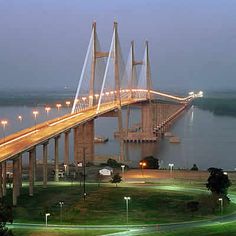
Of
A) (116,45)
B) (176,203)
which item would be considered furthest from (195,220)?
(116,45)

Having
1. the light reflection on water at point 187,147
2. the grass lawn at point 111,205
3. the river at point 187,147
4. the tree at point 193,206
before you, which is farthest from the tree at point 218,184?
the light reflection on water at point 187,147

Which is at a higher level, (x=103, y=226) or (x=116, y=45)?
(x=116, y=45)

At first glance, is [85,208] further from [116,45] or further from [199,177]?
[116,45]

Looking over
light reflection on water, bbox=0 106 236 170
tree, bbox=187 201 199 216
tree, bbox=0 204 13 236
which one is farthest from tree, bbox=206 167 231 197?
light reflection on water, bbox=0 106 236 170

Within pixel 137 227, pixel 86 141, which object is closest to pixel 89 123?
pixel 86 141

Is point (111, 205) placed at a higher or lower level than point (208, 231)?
higher

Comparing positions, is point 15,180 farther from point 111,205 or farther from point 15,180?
point 111,205

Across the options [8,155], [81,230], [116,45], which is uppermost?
[116,45]

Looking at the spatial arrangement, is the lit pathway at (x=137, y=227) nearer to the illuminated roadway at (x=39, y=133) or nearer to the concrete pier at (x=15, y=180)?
the illuminated roadway at (x=39, y=133)
